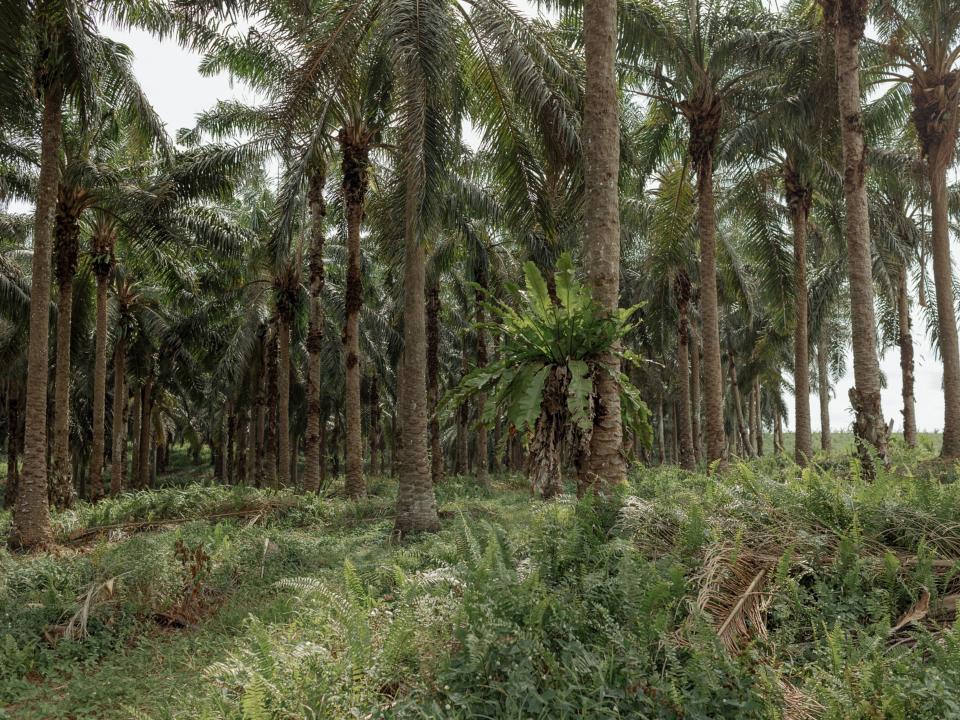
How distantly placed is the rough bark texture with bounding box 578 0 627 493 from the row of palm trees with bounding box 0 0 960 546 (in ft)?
0.08

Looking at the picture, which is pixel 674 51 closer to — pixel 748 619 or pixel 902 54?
pixel 902 54

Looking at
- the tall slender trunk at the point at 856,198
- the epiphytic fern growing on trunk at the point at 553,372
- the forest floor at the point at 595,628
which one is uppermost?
the tall slender trunk at the point at 856,198

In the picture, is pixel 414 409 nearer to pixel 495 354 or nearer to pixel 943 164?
pixel 495 354

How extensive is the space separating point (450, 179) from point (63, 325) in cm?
892

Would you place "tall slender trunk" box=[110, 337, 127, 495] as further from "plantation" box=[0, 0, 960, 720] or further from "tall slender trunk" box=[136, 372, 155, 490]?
"tall slender trunk" box=[136, 372, 155, 490]

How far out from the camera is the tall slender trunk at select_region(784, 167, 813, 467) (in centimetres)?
1727

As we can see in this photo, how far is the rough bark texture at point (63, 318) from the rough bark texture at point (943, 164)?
18.3 metres

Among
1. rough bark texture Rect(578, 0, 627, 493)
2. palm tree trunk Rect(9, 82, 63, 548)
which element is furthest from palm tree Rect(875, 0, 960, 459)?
palm tree trunk Rect(9, 82, 63, 548)

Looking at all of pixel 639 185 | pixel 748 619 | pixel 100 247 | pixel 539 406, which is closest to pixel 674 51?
pixel 639 185

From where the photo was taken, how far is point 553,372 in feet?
21.6

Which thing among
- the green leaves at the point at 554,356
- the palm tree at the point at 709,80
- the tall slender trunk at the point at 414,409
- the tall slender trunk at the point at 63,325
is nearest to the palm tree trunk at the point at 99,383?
the tall slender trunk at the point at 63,325

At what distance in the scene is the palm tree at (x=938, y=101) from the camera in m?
14.2

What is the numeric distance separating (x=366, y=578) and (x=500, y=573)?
11.4ft

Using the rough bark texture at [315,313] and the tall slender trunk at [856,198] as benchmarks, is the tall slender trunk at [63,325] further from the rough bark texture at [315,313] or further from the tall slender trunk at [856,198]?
the tall slender trunk at [856,198]
